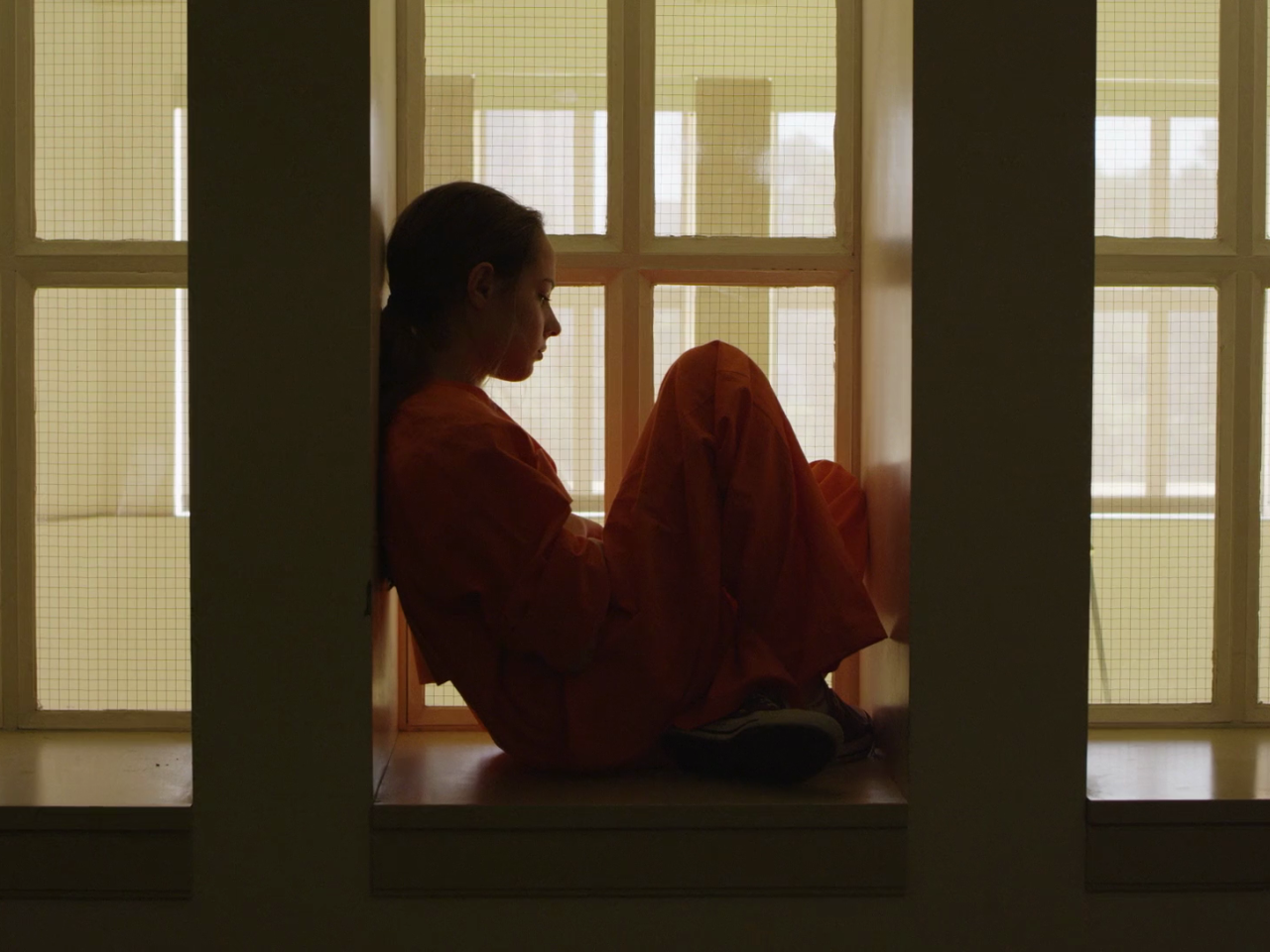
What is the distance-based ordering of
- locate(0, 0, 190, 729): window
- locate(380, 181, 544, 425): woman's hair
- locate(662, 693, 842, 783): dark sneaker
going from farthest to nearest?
locate(0, 0, 190, 729): window < locate(380, 181, 544, 425): woman's hair < locate(662, 693, 842, 783): dark sneaker

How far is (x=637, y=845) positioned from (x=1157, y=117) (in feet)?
3.78

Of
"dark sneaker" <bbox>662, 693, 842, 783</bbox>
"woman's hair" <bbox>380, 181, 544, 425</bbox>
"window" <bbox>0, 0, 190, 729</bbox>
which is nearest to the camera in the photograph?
"dark sneaker" <bbox>662, 693, 842, 783</bbox>

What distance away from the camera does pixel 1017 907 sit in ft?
3.90

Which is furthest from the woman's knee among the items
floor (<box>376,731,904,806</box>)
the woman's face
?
floor (<box>376,731,904,806</box>)

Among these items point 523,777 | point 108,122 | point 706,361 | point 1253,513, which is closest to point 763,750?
point 523,777

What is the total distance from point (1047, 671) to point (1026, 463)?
0.22 metres

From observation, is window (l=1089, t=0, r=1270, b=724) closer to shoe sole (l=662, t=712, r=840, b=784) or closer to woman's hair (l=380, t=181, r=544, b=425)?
shoe sole (l=662, t=712, r=840, b=784)

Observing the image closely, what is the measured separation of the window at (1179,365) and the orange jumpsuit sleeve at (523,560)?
0.75m

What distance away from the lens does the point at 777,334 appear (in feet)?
5.00

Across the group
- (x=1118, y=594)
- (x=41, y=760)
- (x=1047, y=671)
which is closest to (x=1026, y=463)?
(x=1047, y=671)

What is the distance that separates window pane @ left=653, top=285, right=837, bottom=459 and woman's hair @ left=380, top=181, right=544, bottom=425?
0.26m

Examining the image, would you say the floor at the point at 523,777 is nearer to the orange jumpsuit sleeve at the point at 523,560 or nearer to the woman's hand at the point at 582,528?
the orange jumpsuit sleeve at the point at 523,560

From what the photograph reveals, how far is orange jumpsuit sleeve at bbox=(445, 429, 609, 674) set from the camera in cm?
118

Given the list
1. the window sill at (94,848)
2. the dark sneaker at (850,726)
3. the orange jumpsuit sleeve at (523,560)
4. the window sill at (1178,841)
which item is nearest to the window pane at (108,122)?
the orange jumpsuit sleeve at (523,560)
